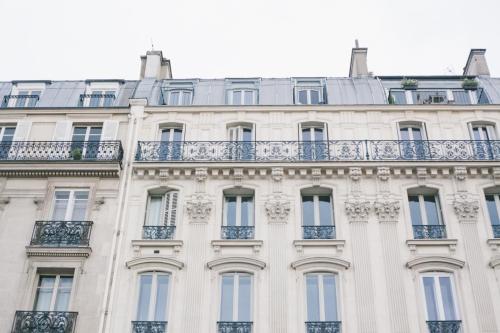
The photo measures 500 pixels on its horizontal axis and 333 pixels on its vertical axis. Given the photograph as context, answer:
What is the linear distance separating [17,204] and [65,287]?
2.56 metres

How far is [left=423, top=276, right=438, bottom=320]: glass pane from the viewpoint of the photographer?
488 inches

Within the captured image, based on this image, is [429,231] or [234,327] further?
[429,231]

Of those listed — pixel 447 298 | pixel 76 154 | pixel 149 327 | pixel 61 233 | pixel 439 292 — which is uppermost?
pixel 76 154

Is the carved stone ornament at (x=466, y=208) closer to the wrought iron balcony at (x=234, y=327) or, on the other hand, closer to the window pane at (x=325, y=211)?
the window pane at (x=325, y=211)

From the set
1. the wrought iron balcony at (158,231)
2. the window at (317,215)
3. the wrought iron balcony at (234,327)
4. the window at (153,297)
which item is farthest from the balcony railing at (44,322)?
the window at (317,215)

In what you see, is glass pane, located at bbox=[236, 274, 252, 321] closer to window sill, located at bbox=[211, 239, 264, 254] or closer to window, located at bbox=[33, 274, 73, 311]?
window sill, located at bbox=[211, 239, 264, 254]

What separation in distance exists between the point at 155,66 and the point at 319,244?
319 inches

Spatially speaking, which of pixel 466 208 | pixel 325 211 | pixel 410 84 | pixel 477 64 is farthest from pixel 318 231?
pixel 477 64

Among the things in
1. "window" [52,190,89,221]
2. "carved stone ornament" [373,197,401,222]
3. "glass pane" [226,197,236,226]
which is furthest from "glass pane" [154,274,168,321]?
"carved stone ornament" [373,197,401,222]

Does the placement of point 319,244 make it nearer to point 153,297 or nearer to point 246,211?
point 246,211

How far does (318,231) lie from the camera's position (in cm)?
1357

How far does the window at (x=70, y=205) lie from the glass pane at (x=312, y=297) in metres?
5.53

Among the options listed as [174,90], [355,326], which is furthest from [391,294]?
[174,90]

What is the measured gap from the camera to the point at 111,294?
12.7 meters
